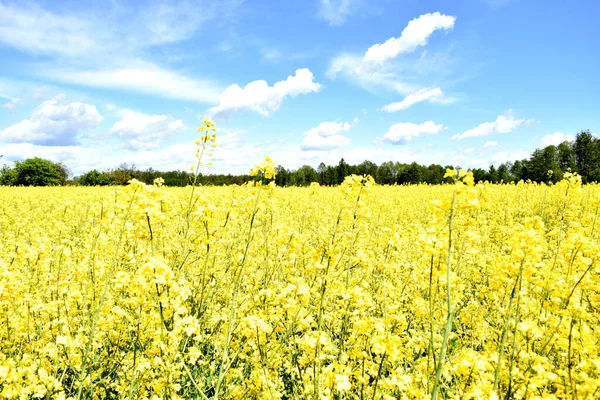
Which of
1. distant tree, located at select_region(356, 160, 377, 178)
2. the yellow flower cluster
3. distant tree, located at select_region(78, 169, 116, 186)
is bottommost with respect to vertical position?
the yellow flower cluster

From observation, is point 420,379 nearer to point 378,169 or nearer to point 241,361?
point 241,361

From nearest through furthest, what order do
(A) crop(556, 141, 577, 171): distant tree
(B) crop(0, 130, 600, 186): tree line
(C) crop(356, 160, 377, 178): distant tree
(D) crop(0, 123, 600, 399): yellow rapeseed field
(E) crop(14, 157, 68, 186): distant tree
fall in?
1. (D) crop(0, 123, 600, 399): yellow rapeseed field
2. (B) crop(0, 130, 600, 186): tree line
3. (A) crop(556, 141, 577, 171): distant tree
4. (E) crop(14, 157, 68, 186): distant tree
5. (C) crop(356, 160, 377, 178): distant tree

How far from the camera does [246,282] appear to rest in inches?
174

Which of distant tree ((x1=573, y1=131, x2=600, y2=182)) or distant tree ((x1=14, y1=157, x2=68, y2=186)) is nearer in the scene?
distant tree ((x1=573, y1=131, x2=600, y2=182))

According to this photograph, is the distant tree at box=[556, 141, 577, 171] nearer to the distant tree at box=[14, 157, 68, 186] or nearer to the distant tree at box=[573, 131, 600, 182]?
the distant tree at box=[573, 131, 600, 182]

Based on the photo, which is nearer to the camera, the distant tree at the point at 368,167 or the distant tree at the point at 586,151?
the distant tree at the point at 586,151

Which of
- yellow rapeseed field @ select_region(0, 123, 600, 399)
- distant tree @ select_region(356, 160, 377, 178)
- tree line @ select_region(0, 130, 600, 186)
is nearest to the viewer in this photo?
yellow rapeseed field @ select_region(0, 123, 600, 399)

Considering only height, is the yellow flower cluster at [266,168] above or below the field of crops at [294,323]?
above

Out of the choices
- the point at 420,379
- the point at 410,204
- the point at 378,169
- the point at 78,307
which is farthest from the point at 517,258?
the point at 378,169

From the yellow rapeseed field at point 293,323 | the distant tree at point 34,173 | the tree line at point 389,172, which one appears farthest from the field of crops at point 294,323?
the distant tree at point 34,173

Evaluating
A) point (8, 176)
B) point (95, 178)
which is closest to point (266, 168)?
point (95, 178)

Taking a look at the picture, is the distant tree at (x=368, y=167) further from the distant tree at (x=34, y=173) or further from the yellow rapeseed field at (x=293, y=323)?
the yellow rapeseed field at (x=293, y=323)

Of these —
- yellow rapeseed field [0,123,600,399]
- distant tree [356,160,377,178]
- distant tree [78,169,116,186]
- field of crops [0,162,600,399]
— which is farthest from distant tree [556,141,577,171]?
distant tree [78,169,116,186]

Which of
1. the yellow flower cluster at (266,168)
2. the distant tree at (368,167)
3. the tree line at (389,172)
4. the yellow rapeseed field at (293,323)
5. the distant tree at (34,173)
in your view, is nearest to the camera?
the yellow rapeseed field at (293,323)
